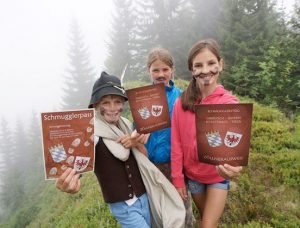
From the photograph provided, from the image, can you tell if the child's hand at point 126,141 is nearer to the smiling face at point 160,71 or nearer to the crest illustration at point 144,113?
the crest illustration at point 144,113

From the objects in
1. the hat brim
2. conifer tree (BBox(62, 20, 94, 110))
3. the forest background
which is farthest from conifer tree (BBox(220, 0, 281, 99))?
conifer tree (BBox(62, 20, 94, 110))

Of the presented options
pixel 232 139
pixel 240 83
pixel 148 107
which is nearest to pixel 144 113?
pixel 148 107

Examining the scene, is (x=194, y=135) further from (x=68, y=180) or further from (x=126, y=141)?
(x=68, y=180)

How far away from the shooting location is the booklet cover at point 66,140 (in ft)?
7.50

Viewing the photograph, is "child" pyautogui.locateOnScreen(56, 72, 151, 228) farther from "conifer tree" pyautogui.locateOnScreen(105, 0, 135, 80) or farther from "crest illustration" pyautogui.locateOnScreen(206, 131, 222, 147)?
"conifer tree" pyautogui.locateOnScreen(105, 0, 135, 80)

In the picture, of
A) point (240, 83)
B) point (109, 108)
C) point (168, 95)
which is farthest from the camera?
point (240, 83)

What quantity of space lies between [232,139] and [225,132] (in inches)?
3.2

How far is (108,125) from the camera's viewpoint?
111 inches

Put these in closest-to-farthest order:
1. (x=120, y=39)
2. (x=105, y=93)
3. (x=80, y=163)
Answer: (x=80, y=163)
(x=105, y=93)
(x=120, y=39)

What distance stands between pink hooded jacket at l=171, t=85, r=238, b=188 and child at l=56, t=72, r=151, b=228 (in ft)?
1.20

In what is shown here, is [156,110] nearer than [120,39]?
Yes

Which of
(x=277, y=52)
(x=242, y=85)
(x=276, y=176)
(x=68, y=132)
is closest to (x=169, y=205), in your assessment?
(x=68, y=132)

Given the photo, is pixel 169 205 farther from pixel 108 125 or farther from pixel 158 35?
pixel 158 35

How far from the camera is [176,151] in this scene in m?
2.98
